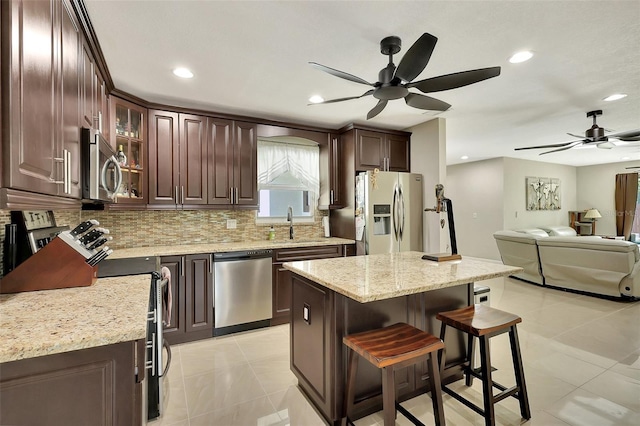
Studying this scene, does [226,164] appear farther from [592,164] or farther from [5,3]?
[592,164]

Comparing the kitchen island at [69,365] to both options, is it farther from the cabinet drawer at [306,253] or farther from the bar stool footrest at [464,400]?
the cabinet drawer at [306,253]

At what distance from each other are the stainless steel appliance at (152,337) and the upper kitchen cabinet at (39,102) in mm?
634

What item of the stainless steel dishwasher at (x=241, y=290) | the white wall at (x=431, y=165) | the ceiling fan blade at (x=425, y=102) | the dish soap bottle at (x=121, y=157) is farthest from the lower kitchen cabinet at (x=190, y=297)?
the white wall at (x=431, y=165)

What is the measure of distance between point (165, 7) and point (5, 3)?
993 mm

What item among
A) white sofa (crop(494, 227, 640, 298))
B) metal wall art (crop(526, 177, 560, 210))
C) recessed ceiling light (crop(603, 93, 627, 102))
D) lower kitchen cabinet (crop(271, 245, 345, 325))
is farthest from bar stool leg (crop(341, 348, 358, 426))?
metal wall art (crop(526, 177, 560, 210))

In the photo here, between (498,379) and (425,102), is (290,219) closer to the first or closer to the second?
(425,102)

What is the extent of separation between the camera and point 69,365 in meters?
0.96

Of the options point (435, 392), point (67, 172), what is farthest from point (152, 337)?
point (435, 392)

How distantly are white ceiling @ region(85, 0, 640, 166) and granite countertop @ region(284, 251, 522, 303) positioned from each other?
1562 millimetres

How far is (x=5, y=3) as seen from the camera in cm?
91

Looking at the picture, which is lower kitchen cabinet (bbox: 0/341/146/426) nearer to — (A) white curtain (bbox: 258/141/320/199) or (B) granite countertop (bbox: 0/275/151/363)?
(B) granite countertop (bbox: 0/275/151/363)

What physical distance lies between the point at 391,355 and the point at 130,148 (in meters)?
3.02

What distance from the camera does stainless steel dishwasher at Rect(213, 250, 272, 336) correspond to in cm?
315

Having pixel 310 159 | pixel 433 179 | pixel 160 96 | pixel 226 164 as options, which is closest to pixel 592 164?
pixel 433 179
